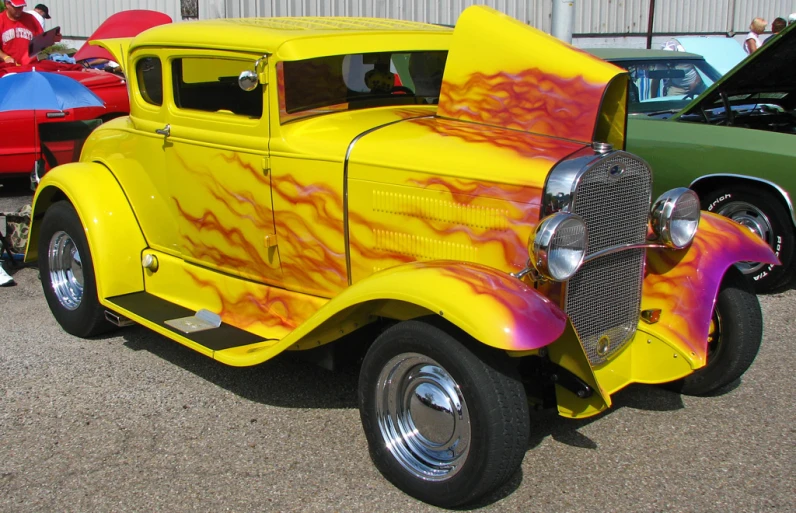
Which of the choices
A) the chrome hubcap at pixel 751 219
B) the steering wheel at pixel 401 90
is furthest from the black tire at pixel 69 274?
the chrome hubcap at pixel 751 219

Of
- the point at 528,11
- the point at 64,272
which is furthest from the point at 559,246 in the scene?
the point at 528,11

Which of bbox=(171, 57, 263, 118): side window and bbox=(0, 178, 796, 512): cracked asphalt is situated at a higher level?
bbox=(171, 57, 263, 118): side window

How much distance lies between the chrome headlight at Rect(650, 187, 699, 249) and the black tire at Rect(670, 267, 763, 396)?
0.40m

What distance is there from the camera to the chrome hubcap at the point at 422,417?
3045mm

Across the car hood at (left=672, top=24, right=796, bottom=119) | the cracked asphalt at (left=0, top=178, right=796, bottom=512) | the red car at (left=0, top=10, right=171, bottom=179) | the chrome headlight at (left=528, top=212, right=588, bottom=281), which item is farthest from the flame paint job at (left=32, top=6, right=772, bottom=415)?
the red car at (left=0, top=10, right=171, bottom=179)

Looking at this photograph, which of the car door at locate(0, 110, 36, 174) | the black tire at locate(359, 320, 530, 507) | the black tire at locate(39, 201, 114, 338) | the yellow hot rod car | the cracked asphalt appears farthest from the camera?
the car door at locate(0, 110, 36, 174)

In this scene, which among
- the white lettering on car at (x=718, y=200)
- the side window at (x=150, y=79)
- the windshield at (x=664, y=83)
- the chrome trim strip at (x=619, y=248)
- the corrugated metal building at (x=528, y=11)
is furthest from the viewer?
the corrugated metal building at (x=528, y=11)

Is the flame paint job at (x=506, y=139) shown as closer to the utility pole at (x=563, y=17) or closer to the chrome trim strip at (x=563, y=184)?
the chrome trim strip at (x=563, y=184)

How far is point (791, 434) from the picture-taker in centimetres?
363

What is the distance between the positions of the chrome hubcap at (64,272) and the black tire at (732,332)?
11.9 ft

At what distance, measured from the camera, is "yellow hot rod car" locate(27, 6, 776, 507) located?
3029mm

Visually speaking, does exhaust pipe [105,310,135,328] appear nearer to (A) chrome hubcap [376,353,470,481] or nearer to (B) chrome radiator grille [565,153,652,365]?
(A) chrome hubcap [376,353,470,481]

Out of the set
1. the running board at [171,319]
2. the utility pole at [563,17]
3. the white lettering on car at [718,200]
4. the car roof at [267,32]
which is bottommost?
the running board at [171,319]

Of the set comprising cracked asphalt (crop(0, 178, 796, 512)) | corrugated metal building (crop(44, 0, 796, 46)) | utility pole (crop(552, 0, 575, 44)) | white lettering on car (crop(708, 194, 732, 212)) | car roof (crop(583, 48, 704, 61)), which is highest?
corrugated metal building (crop(44, 0, 796, 46))
